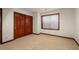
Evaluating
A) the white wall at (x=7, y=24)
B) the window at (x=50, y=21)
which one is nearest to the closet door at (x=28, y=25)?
the window at (x=50, y=21)

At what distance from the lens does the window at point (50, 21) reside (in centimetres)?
563

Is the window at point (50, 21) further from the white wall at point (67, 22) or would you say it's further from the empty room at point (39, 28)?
the white wall at point (67, 22)

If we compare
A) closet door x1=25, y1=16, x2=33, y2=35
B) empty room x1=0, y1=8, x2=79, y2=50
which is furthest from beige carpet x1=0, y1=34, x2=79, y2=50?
closet door x1=25, y1=16, x2=33, y2=35

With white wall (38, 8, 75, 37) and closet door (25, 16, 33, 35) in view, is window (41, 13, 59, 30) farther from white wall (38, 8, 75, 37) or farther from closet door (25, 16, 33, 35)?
closet door (25, 16, 33, 35)

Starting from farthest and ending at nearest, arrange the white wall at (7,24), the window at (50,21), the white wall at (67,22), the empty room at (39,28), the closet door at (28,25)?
the closet door at (28,25) → the window at (50,21) → the white wall at (67,22) → the white wall at (7,24) → the empty room at (39,28)

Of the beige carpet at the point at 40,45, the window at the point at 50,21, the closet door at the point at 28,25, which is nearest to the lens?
the beige carpet at the point at 40,45

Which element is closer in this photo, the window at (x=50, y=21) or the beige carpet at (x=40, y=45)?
the beige carpet at (x=40, y=45)

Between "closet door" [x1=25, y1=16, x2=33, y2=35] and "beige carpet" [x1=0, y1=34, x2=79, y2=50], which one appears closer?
"beige carpet" [x1=0, y1=34, x2=79, y2=50]

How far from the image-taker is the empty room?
327 cm

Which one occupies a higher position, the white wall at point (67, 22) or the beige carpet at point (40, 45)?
the white wall at point (67, 22)

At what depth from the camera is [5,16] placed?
358 cm
